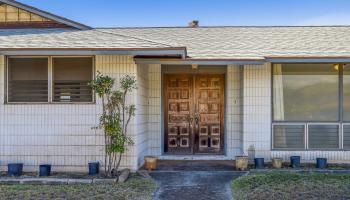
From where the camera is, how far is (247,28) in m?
14.9

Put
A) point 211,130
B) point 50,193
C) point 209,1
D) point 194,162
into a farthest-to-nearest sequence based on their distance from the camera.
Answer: point 209,1 < point 211,130 < point 194,162 < point 50,193

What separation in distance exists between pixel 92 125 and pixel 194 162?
10.0 ft

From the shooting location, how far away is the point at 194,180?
9297 millimetres

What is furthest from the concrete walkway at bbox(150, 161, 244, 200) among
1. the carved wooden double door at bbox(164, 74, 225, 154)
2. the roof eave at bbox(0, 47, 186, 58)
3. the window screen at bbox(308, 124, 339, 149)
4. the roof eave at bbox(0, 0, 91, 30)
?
the roof eave at bbox(0, 0, 91, 30)

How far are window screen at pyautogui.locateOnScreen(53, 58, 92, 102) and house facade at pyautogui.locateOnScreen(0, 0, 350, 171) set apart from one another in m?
0.02

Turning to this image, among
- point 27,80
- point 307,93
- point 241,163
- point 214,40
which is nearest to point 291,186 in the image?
point 241,163

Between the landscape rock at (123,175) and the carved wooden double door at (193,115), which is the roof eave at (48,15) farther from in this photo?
the landscape rock at (123,175)

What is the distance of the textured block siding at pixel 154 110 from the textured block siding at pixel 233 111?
1882mm

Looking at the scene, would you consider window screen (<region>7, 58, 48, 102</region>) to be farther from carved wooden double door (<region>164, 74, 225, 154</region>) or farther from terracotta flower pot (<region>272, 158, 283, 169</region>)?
terracotta flower pot (<region>272, 158, 283, 169</region>)

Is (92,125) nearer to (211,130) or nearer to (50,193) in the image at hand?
(50,193)

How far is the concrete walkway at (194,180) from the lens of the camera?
26.2ft


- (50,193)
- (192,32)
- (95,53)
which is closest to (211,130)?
(192,32)

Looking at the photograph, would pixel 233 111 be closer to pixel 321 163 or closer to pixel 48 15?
pixel 321 163

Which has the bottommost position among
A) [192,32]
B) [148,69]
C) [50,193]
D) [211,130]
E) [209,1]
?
[50,193]
